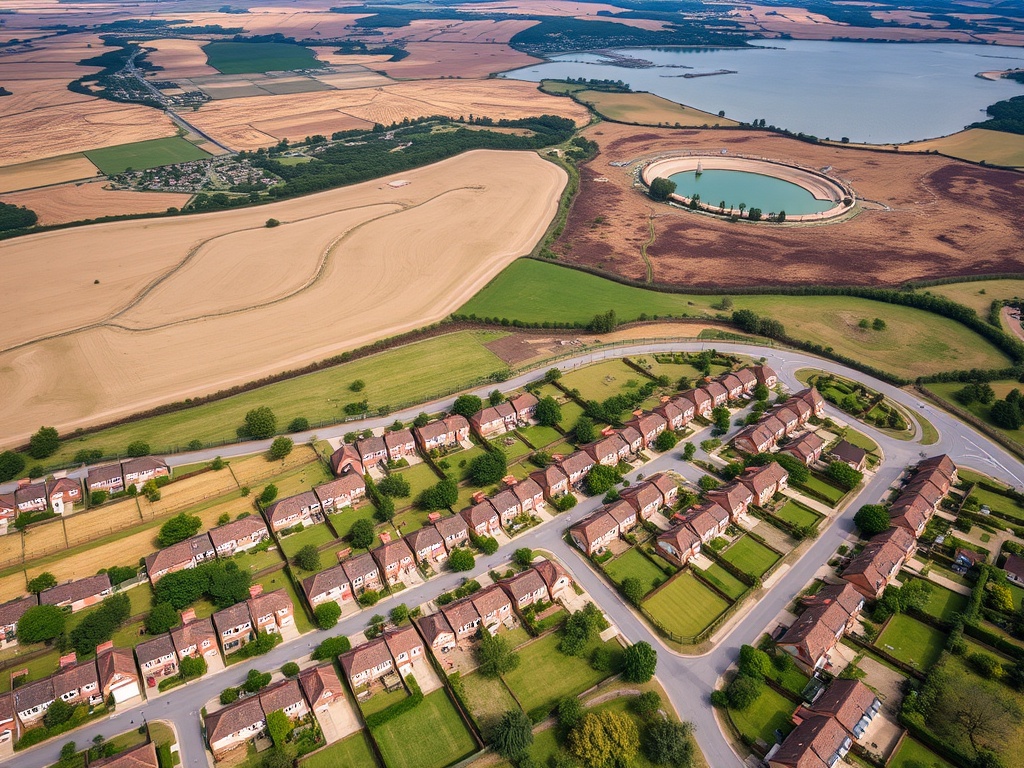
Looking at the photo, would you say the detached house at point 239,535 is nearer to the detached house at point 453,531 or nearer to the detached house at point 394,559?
the detached house at point 394,559

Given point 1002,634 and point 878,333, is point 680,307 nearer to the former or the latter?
point 878,333

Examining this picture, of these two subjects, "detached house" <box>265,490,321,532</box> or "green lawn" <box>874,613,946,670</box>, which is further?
"detached house" <box>265,490,321,532</box>

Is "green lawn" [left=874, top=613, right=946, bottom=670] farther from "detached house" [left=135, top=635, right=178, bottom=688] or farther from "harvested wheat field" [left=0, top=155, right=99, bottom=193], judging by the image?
"harvested wheat field" [left=0, top=155, right=99, bottom=193]

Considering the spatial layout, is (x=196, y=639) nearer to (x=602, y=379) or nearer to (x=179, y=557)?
(x=179, y=557)

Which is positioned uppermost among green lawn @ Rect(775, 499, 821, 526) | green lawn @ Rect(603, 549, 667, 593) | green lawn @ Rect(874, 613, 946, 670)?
green lawn @ Rect(874, 613, 946, 670)

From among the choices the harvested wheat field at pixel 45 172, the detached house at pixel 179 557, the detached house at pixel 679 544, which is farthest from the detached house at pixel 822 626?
the harvested wheat field at pixel 45 172

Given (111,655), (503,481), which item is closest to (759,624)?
(503,481)

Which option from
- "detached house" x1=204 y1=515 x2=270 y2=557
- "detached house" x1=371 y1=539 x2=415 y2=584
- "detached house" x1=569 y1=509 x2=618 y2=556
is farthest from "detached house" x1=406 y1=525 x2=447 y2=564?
"detached house" x1=204 y1=515 x2=270 y2=557
